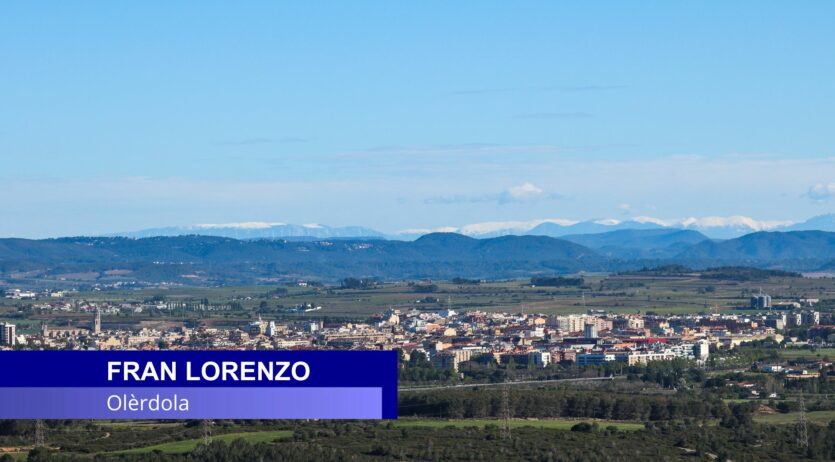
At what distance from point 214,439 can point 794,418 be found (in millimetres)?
22650

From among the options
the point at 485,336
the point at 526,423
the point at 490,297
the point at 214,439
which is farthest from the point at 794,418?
the point at 490,297

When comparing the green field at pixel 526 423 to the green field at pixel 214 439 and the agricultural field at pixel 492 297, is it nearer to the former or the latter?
the green field at pixel 214 439

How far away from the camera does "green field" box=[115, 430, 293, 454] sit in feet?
147

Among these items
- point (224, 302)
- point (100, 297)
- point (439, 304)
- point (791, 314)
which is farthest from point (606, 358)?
point (100, 297)

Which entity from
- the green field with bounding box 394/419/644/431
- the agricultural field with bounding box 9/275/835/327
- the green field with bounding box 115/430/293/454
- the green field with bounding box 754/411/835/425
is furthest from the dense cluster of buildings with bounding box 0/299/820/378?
the green field with bounding box 115/430/293/454

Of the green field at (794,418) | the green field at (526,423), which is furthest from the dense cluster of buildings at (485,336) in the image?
the green field at (526,423)

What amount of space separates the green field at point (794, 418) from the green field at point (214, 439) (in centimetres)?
1785

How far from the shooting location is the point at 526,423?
54875 mm

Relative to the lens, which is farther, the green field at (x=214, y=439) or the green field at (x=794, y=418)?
the green field at (x=794, y=418)

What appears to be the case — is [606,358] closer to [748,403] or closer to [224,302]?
[748,403]

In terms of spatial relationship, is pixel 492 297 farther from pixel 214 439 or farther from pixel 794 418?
pixel 214 439

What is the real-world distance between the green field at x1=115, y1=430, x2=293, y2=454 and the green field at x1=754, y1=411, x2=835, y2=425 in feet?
58.6

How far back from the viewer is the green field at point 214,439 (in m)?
44.8

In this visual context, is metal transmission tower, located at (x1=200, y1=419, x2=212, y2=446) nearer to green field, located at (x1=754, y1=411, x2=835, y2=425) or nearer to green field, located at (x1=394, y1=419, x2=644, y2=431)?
green field, located at (x1=394, y1=419, x2=644, y2=431)
